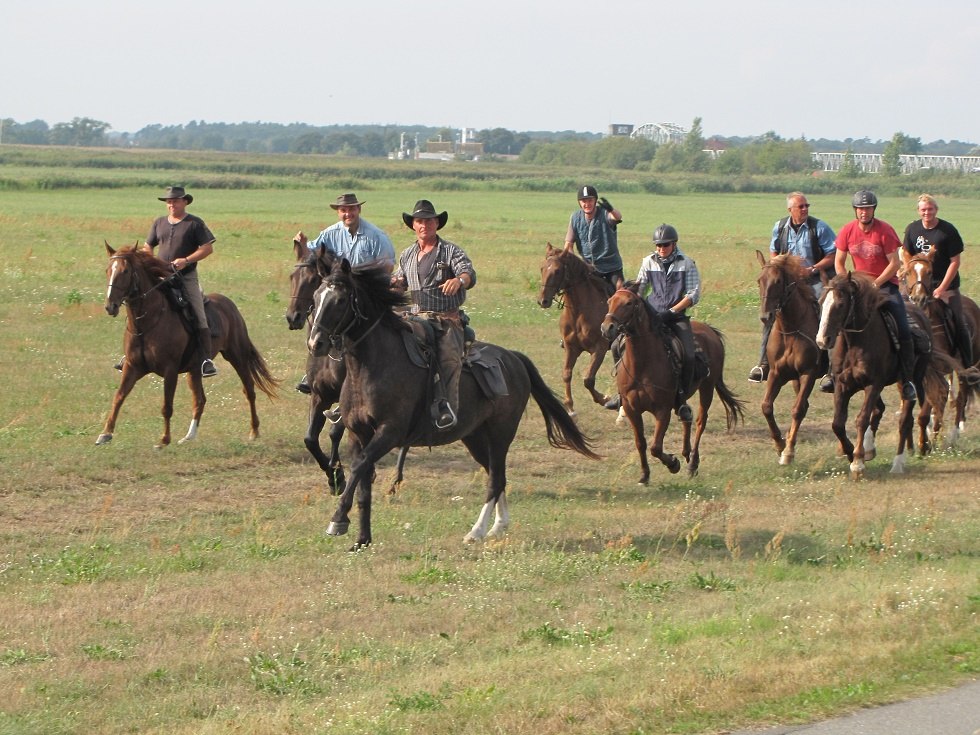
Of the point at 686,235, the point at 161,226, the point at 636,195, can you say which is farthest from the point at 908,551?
the point at 636,195

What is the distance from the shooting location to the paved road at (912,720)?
21.5 feet

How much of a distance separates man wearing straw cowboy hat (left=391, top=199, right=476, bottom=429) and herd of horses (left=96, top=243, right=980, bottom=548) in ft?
0.67

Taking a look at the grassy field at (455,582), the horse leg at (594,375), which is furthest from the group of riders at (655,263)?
the horse leg at (594,375)

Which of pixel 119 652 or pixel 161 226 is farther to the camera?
pixel 161 226

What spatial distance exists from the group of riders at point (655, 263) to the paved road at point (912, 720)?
4642 millimetres

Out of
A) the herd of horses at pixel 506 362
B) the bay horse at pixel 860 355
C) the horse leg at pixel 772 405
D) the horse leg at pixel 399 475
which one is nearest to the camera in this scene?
the herd of horses at pixel 506 362

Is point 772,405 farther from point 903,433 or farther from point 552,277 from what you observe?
point 552,277

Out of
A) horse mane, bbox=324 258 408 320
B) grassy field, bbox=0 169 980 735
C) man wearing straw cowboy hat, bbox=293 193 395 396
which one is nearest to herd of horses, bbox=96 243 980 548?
horse mane, bbox=324 258 408 320

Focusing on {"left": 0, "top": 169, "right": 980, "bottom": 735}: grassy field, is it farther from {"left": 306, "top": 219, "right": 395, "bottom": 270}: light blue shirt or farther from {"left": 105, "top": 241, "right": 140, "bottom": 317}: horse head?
{"left": 306, "top": 219, "right": 395, "bottom": 270}: light blue shirt

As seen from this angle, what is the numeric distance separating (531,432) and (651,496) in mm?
3339

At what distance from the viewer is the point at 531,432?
16094 millimetres

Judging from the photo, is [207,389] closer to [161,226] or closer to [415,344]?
[161,226]

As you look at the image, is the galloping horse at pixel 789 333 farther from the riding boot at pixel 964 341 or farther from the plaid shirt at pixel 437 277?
the plaid shirt at pixel 437 277

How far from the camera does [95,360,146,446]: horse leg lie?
1438 centimetres
